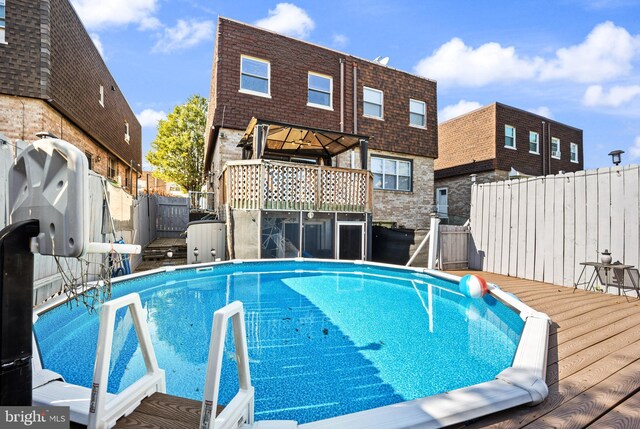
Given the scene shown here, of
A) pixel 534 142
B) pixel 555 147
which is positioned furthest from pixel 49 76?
pixel 555 147

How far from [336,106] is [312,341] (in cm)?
1145

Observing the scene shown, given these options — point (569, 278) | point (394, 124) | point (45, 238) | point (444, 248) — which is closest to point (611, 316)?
point (569, 278)

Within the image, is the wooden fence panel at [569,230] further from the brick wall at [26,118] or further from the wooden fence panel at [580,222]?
the brick wall at [26,118]

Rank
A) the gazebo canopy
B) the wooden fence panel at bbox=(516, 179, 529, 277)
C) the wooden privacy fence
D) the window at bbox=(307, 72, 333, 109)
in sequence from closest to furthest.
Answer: the wooden privacy fence
the wooden fence panel at bbox=(516, 179, 529, 277)
the gazebo canopy
the window at bbox=(307, 72, 333, 109)

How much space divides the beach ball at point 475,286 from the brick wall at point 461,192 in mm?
12326

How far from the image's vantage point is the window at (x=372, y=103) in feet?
46.9

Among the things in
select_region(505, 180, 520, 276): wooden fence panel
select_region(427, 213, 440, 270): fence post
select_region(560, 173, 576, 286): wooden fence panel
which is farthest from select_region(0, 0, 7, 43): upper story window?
select_region(560, 173, 576, 286): wooden fence panel

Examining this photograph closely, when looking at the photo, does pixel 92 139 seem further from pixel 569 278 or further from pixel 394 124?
pixel 569 278

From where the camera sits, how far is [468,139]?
62.4 feet

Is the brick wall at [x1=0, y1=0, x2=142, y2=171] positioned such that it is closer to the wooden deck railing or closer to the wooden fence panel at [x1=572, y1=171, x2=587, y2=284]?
the wooden deck railing

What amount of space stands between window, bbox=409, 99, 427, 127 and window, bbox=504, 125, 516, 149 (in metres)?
5.66

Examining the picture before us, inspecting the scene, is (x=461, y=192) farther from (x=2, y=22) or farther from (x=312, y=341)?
(x=2, y=22)

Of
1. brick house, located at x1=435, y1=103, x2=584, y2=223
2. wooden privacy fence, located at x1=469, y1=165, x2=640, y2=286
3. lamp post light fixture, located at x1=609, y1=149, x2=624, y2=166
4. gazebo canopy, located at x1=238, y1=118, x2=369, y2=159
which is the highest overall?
brick house, located at x1=435, y1=103, x2=584, y2=223

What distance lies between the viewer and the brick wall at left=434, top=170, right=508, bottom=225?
17.6 m
